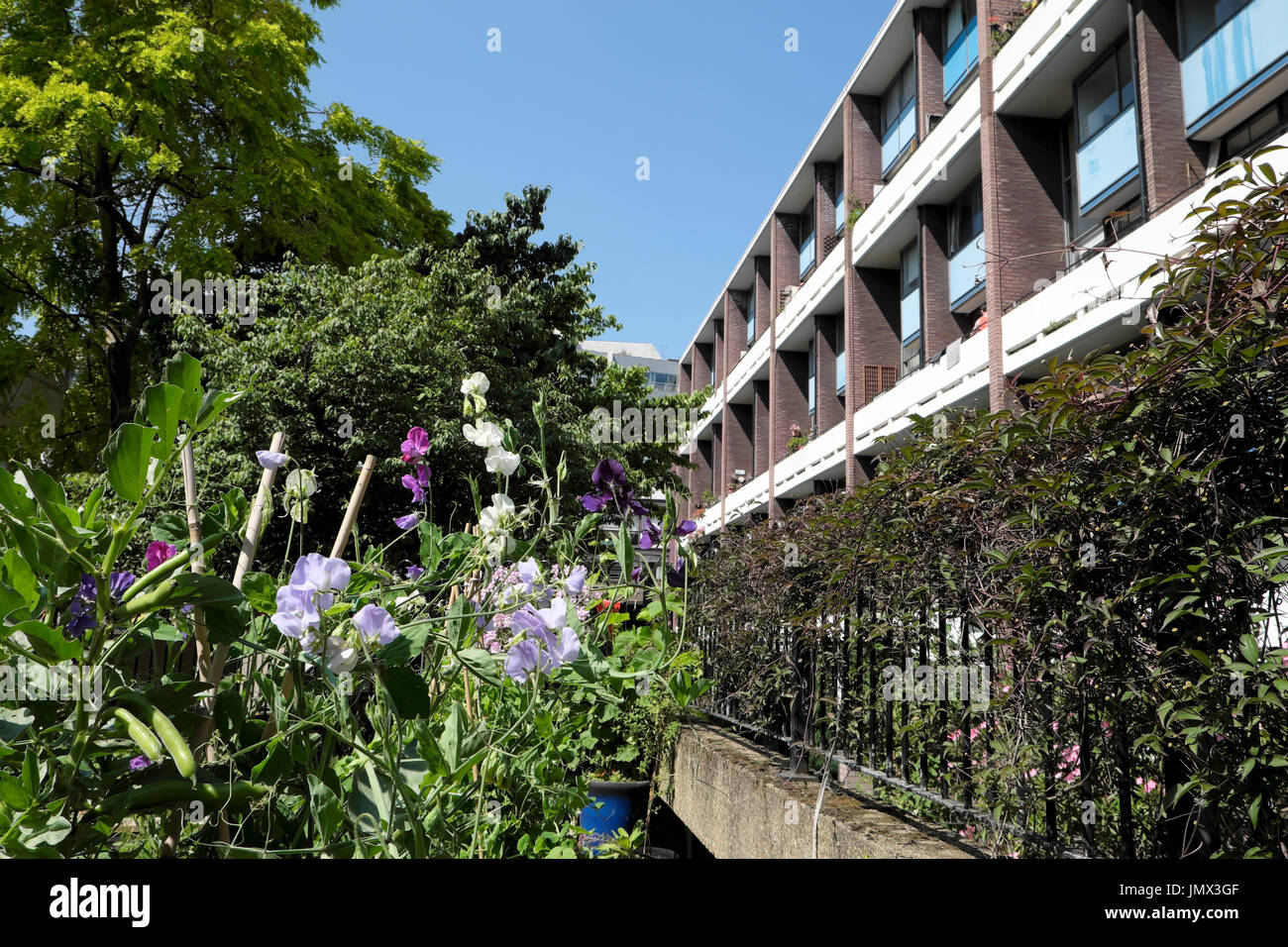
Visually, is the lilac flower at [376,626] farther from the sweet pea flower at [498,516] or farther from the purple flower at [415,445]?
the purple flower at [415,445]

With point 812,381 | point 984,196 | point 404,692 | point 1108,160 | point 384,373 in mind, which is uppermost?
point 984,196

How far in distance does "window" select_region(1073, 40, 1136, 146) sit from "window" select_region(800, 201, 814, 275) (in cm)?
1100

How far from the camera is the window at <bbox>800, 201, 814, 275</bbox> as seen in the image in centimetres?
2292

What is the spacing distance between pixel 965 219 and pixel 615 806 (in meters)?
13.3

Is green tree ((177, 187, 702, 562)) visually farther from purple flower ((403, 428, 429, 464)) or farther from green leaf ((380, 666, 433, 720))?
green leaf ((380, 666, 433, 720))

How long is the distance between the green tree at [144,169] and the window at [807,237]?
12307 millimetres

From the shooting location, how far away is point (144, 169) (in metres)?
13.5

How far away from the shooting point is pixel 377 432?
1125cm

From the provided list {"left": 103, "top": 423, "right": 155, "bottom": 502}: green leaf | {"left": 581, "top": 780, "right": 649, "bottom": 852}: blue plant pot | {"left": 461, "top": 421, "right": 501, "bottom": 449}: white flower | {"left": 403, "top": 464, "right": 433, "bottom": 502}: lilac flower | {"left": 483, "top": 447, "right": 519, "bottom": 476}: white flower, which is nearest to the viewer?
{"left": 103, "top": 423, "right": 155, "bottom": 502}: green leaf

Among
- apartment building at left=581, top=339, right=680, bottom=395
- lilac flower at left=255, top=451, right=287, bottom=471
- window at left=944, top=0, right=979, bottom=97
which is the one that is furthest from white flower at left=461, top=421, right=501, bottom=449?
apartment building at left=581, top=339, right=680, bottom=395

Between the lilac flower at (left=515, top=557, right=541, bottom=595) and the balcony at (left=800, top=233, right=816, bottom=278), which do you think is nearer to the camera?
the lilac flower at (left=515, top=557, right=541, bottom=595)

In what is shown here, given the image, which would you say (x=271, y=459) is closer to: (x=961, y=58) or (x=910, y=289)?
(x=961, y=58)

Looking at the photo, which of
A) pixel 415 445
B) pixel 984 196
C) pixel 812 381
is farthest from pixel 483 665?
pixel 812 381

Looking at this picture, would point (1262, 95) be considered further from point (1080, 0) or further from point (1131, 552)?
point (1131, 552)
